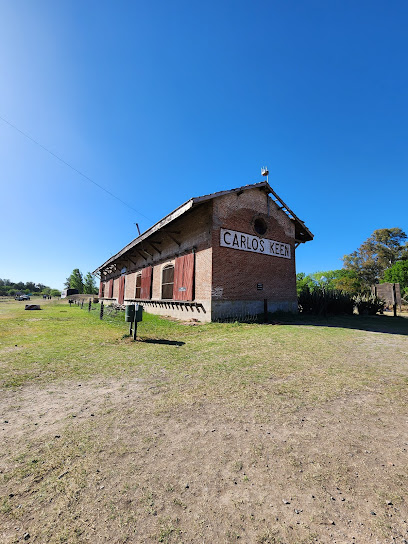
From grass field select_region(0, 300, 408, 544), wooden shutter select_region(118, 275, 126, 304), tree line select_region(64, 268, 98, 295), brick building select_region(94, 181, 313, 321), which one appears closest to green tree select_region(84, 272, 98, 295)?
tree line select_region(64, 268, 98, 295)

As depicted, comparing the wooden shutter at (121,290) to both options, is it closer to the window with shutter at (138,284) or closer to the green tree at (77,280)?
the window with shutter at (138,284)

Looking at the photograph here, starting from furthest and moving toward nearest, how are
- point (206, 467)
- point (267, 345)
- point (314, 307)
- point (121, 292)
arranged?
1. point (121, 292)
2. point (314, 307)
3. point (267, 345)
4. point (206, 467)

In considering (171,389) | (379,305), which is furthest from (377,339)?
(379,305)

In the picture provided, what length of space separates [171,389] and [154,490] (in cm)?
175

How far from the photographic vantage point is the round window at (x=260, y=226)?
12.8 meters

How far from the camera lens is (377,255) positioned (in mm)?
44781

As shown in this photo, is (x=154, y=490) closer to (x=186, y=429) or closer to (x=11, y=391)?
(x=186, y=429)

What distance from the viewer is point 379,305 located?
14969 millimetres

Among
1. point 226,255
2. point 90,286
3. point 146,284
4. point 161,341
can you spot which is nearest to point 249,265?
point 226,255

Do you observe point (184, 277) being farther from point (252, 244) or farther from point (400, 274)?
point (400, 274)

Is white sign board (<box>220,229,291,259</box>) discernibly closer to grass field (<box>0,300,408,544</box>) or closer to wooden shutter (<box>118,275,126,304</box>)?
grass field (<box>0,300,408,544</box>)

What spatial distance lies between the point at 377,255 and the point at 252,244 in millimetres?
44051

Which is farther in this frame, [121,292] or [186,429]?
[121,292]

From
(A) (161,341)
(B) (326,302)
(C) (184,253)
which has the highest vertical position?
(C) (184,253)
